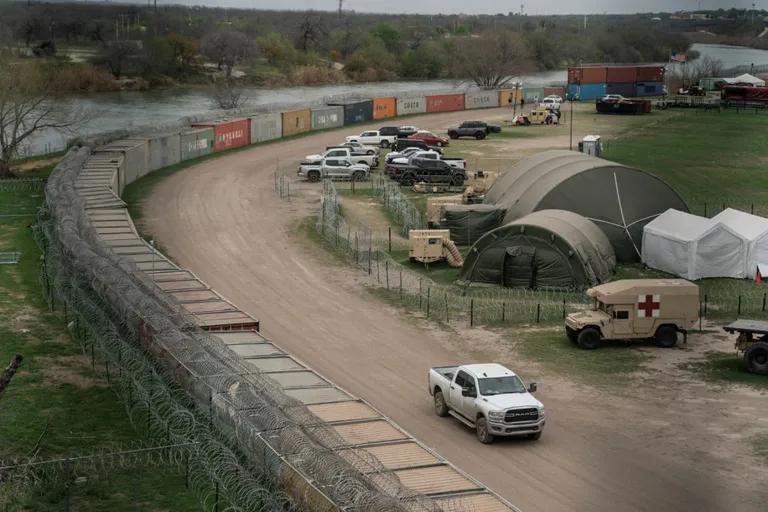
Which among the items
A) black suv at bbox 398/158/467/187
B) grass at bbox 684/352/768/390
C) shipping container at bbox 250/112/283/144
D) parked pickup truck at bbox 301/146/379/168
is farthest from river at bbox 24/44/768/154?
grass at bbox 684/352/768/390

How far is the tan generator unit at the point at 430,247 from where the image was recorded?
32.5 metres

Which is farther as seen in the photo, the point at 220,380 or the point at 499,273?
the point at 499,273

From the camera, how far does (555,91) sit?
93.2 meters

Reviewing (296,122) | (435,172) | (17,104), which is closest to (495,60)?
(296,122)

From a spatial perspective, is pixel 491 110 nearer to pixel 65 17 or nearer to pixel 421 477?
pixel 65 17

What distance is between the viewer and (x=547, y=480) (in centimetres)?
1689

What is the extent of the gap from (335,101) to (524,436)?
59.1m

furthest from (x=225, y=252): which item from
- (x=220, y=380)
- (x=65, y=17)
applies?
(x=65, y=17)

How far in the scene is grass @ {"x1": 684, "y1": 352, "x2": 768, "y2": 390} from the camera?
2211 cm

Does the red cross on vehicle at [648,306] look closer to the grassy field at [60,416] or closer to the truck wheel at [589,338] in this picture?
the truck wheel at [589,338]

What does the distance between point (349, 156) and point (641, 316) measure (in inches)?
1154

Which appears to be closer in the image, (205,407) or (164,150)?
(205,407)

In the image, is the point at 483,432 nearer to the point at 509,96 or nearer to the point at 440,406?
the point at 440,406

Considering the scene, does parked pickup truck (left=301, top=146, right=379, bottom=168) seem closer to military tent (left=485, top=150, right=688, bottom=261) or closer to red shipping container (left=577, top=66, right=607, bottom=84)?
military tent (left=485, top=150, right=688, bottom=261)
